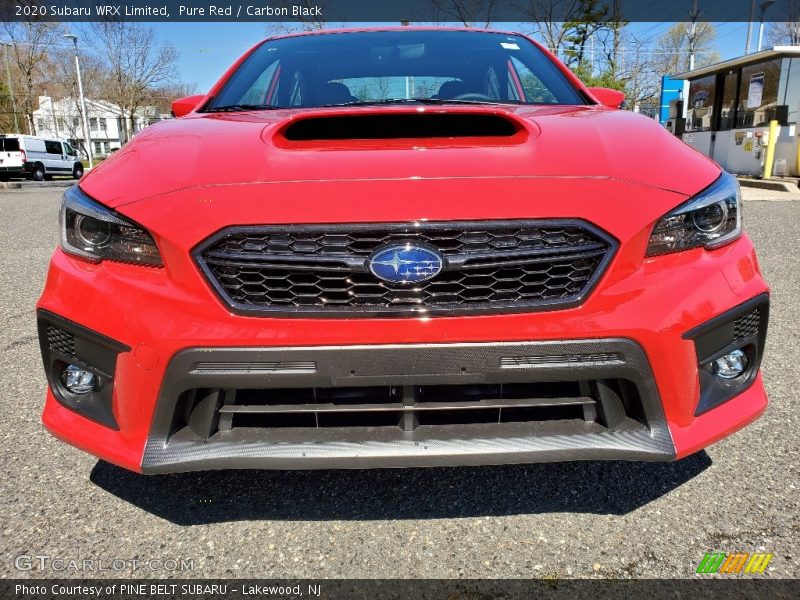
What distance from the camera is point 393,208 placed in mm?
1524

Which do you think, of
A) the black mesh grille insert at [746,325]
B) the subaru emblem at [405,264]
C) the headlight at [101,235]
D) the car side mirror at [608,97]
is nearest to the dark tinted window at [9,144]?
the headlight at [101,235]

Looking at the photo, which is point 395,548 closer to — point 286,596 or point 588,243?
point 286,596

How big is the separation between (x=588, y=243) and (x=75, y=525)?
1726mm

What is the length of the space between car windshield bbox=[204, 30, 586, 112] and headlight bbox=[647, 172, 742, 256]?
0.93m

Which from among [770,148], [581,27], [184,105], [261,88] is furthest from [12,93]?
[261,88]

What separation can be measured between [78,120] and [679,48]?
181ft

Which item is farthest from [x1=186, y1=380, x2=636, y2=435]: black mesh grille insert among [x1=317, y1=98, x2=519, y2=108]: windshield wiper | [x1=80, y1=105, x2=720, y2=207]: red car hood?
[x1=317, y1=98, x2=519, y2=108]: windshield wiper

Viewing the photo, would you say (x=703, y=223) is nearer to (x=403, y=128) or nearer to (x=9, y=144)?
(x=403, y=128)

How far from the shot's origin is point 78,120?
6038cm

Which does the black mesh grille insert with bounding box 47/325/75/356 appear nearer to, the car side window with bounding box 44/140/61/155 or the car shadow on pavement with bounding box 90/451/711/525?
the car shadow on pavement with bounding box 90/451/711/525

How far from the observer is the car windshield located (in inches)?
101

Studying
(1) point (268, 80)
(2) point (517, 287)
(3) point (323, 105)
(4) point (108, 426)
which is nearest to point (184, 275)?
(4) point (108, 426)

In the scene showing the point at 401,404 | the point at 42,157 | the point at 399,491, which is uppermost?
the point at 401,404

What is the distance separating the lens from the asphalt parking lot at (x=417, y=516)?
5.55 ft
